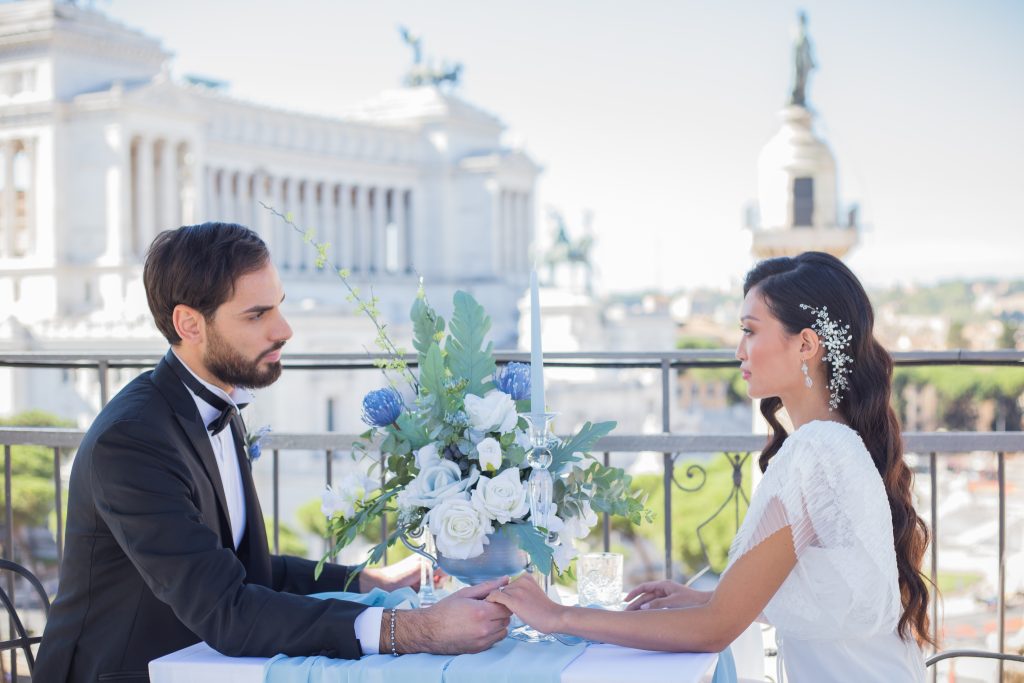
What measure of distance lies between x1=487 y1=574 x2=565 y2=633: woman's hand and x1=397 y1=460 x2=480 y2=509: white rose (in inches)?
9.7

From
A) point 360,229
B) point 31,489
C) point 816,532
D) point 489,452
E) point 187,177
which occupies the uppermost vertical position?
point 187,177

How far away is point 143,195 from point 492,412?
37.6 meters

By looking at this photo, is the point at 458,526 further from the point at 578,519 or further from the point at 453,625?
the point at 578,519

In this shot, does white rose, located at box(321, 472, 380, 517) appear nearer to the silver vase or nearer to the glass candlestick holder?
the silver vase

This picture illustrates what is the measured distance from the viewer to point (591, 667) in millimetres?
2564

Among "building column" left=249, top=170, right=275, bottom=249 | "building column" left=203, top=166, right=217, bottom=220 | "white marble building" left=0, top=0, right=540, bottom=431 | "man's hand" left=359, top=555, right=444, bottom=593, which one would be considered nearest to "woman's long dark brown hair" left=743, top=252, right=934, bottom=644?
"man's hand" left=359, top=555, right=444, bottom=593

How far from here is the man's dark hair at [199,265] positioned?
3.01 m

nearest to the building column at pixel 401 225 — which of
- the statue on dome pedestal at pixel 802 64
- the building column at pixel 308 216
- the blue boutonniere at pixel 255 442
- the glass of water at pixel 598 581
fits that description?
the building column at pixel 308 216

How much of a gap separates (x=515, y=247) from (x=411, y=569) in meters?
52.5

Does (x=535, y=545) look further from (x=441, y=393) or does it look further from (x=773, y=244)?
(x=773, y=244)

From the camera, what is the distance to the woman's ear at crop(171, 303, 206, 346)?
3.06m

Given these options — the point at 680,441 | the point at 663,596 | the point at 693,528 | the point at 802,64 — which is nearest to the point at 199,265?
the point at 663,596

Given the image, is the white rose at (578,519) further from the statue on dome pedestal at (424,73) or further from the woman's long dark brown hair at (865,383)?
the statue on dome pedestal at (424,73)

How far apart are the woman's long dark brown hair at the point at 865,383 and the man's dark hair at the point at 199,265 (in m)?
1.36
